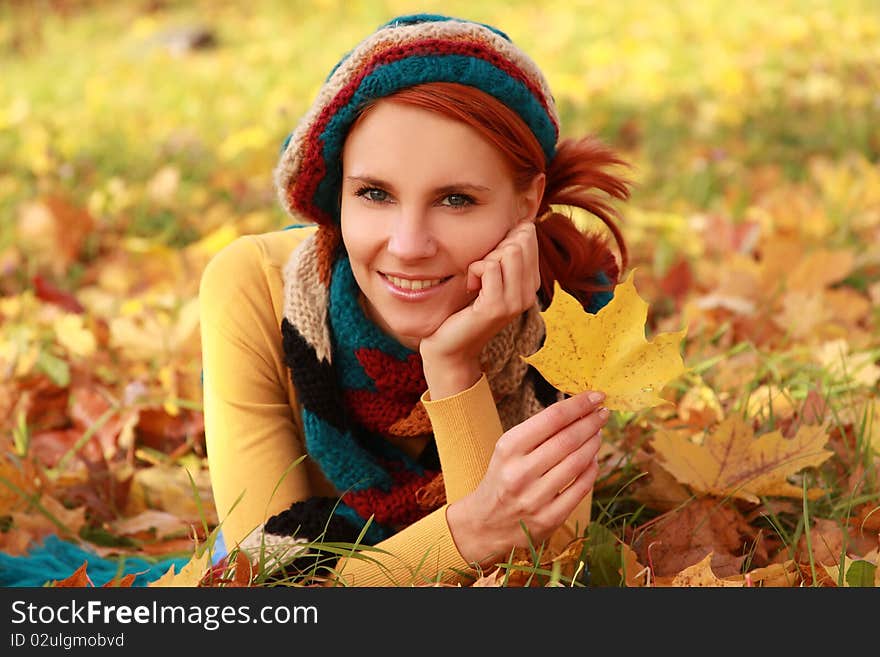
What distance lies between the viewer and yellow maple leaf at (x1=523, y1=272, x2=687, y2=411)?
1366 millimetres

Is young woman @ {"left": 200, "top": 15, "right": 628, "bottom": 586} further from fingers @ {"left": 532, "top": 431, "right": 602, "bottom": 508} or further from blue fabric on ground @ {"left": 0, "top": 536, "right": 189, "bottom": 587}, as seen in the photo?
blue fabric on ground @ {"left": 0, "top": 536, "right": 189, "bottom": 587}

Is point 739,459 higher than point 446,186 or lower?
lower

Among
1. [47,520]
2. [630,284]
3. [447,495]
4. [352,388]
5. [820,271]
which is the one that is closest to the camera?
[630,284]

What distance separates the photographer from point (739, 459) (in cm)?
187

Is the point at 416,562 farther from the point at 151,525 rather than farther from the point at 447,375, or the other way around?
the point at 151,525

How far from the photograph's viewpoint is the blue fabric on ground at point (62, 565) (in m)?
2.02

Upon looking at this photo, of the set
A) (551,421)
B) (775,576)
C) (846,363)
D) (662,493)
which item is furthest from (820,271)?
(551,421)

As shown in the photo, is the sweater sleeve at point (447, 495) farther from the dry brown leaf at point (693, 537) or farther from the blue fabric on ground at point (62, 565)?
the blue fabric on ground at point (62, 565)

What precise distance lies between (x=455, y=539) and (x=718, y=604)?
40 cm

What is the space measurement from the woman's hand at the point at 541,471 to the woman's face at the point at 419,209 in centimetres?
24

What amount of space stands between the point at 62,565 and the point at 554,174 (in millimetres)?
1128

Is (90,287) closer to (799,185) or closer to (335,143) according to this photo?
(335,143)

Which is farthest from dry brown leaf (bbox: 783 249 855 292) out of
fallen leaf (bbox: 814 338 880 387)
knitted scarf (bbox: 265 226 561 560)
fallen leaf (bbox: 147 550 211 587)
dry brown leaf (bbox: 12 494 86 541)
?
fallen leaf (bbox: 147 550 211 587)

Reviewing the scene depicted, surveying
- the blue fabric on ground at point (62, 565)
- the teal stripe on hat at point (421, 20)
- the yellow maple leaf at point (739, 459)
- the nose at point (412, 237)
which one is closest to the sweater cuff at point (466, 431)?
the nose at point (412, 237)
